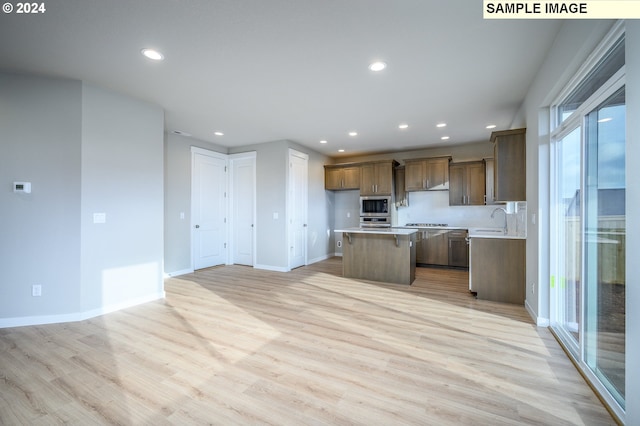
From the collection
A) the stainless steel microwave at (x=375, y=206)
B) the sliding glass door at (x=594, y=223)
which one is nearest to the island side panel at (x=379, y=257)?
the stainless steel microwave at (x=375, y=206)

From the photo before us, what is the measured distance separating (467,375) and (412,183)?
16.4ft

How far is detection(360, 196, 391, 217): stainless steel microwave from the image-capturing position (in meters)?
6.70

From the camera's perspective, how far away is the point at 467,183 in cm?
606

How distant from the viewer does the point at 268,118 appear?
446 cm

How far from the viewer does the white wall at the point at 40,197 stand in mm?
2957

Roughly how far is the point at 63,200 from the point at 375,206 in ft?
19.3

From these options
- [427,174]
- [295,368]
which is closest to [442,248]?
[427,174]

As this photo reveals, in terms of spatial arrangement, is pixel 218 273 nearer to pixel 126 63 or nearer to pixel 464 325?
pixel 126 63

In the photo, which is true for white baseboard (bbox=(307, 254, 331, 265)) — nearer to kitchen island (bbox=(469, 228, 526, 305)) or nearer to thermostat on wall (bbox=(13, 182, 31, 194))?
kitchen island (bbox=(469, 228, 526, 305))

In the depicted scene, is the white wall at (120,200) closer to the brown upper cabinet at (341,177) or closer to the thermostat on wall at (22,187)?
the thermostat on wall at (22,187)

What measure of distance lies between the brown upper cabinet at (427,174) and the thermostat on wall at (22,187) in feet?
21.6

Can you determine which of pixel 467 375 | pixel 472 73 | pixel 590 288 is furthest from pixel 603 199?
pixel 472 73

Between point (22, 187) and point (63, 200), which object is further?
point (63, 200)

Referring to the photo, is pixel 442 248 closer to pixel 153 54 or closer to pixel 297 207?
pixel 297 207
